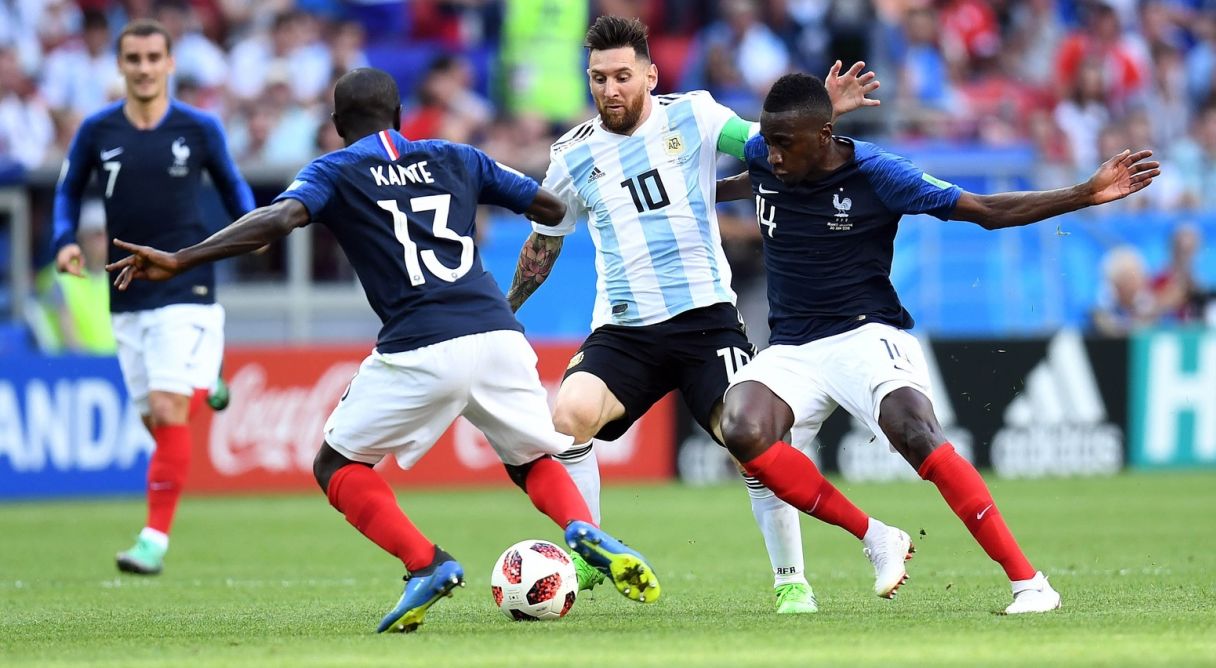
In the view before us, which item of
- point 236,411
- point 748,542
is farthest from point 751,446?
point 236,411

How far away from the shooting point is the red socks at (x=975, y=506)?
6.88 meters

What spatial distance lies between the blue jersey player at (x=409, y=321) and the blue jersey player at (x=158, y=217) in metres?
3.03

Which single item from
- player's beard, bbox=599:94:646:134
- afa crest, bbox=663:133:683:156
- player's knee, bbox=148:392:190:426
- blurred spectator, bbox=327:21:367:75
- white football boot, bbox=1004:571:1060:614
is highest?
blurred spectator, bbox=327:21:367:75

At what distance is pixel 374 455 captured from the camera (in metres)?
6.88

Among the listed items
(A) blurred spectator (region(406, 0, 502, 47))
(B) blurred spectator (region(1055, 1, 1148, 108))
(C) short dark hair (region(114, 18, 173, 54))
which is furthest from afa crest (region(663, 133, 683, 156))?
(B) blurred spectator (region(1055, 1, 1148, 108))

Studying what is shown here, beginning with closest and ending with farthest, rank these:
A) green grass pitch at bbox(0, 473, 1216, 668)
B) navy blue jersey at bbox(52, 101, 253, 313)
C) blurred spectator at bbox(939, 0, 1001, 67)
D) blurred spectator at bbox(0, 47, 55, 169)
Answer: green grass pitch at bbox(0, 473, 1216, 668) < navy blue jersey at bbox(52, 101, 253, 313) < blurred spectator at bbox(0, 47, 55, 169) < blurred spectator at bbox(939, 0, 1001, 67)

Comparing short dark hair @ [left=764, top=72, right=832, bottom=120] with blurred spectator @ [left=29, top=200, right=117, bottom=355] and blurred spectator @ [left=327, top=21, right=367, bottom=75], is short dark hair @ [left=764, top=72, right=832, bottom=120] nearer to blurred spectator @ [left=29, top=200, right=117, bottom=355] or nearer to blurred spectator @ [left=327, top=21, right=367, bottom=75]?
blurred spectator @ [left=29, top=200, right=117, bottom=355]

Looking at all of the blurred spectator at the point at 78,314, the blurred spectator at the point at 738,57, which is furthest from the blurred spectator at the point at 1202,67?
the blurred spectator at the point at 78,314

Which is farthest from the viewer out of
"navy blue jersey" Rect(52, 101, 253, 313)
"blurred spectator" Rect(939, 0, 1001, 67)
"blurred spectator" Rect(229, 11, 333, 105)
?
"blurred spectator" Rect(939, 0, 1001, 67)

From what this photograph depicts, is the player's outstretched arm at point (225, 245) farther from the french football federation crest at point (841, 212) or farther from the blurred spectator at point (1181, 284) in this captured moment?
the blurred spectator at point (1181, 284)

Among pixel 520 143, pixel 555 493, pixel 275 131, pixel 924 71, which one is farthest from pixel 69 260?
pixel 924 71

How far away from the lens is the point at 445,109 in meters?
17.1

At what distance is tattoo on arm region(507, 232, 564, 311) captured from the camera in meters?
7.99

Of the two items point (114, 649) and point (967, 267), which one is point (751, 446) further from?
point (967, 267)
